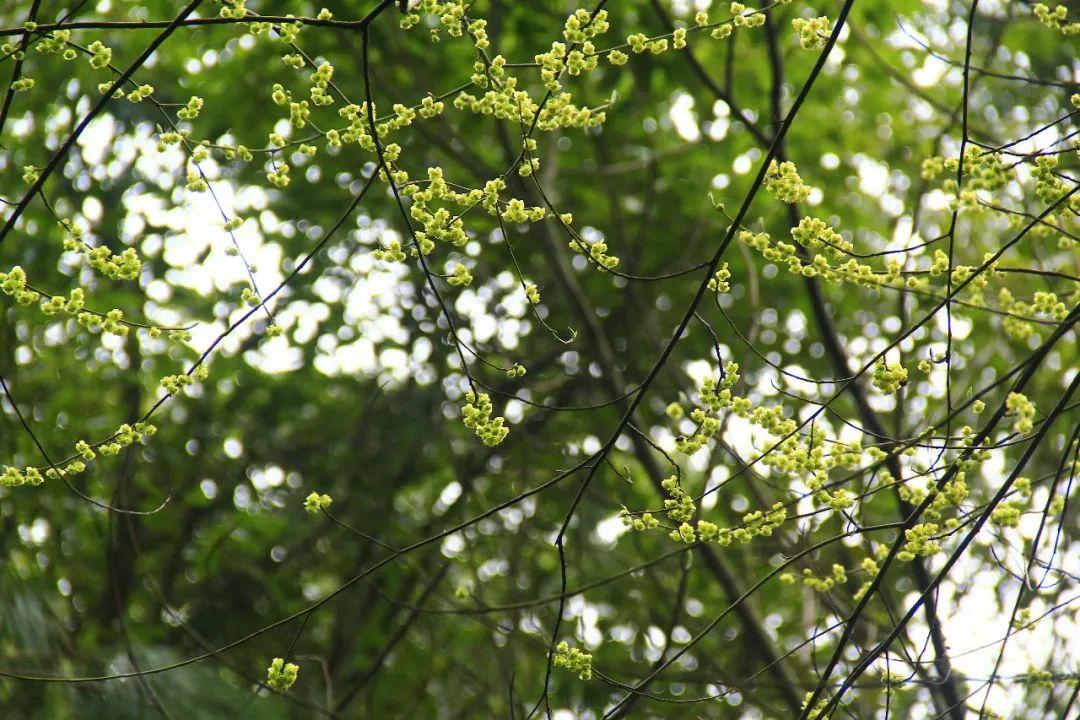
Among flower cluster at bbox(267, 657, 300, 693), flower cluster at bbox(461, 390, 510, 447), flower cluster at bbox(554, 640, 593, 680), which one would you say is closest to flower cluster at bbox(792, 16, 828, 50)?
flower cluster at bbox(461, 390, 510, 447)

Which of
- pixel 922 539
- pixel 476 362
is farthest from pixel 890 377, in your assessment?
pixel 476 362

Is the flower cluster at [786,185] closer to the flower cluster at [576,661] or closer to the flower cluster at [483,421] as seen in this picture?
the flower cluster at [483,421]

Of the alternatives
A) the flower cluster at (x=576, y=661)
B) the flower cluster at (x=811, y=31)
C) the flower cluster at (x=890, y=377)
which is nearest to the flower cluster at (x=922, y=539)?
the flower cluster at (x=890, y=377)

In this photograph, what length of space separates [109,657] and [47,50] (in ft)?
8.82

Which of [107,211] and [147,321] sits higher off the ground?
[107,211]

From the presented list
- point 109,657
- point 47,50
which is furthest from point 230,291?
point 47,50

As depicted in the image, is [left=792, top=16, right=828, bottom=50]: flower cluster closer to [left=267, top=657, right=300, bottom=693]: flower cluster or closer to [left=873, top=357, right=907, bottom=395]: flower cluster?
[left=873, top=357, right=907, bottom=395]: flower cluster

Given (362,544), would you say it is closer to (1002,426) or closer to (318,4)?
(318,4)

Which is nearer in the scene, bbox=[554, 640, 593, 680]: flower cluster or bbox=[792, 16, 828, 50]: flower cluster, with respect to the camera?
bbox=[792, 16, 828, 50]: flower cluster

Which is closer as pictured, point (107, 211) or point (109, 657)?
point (109, 657)

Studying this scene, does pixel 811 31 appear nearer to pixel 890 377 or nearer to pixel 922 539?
pixel 890 377

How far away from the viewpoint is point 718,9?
164 inches

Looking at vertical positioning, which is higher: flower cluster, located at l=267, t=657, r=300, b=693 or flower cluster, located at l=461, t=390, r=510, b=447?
flower cluster, located at l=461, t=390, r=510, b=447

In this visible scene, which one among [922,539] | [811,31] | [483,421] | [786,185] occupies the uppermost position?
[811,31]
